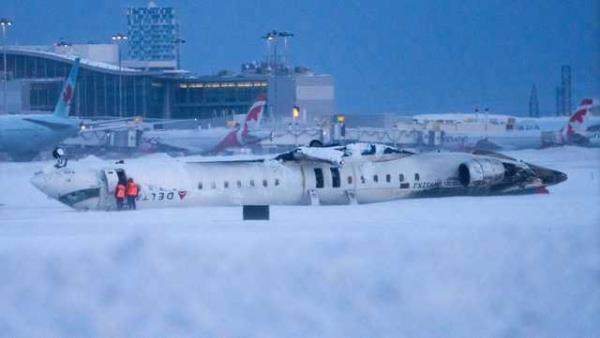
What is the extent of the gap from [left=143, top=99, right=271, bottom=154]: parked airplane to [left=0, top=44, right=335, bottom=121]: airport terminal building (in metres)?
3.04

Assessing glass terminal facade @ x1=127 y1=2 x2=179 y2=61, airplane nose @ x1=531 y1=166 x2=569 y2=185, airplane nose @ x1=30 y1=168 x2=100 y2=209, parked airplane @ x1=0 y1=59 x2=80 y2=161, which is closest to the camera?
airplane nose @ x1=30 y1=168 x2=100 y2=209

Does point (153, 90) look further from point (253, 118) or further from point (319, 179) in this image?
point (319, 179)

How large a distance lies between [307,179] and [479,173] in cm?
419

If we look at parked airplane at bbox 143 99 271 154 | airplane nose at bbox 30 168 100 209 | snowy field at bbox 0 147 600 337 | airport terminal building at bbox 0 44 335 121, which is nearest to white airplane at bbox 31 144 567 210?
airplane nose at bbox 30 168 100 209

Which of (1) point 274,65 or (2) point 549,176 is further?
(1) point 274,65

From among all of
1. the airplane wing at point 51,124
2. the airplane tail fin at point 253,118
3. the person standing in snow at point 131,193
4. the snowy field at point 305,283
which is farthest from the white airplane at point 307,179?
the airplane tail fin at point 253,118

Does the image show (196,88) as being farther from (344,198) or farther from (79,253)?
(79,253)

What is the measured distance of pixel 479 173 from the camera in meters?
19.7

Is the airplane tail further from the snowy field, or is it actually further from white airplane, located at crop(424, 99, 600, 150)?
the snowy field

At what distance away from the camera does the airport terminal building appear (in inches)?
1722

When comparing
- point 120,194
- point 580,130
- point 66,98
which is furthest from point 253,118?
point 120,194

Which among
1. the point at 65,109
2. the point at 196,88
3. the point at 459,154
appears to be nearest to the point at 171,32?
the point at 196,88

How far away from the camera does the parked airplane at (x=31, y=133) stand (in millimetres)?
33656

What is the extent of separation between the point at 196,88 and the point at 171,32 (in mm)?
12210
